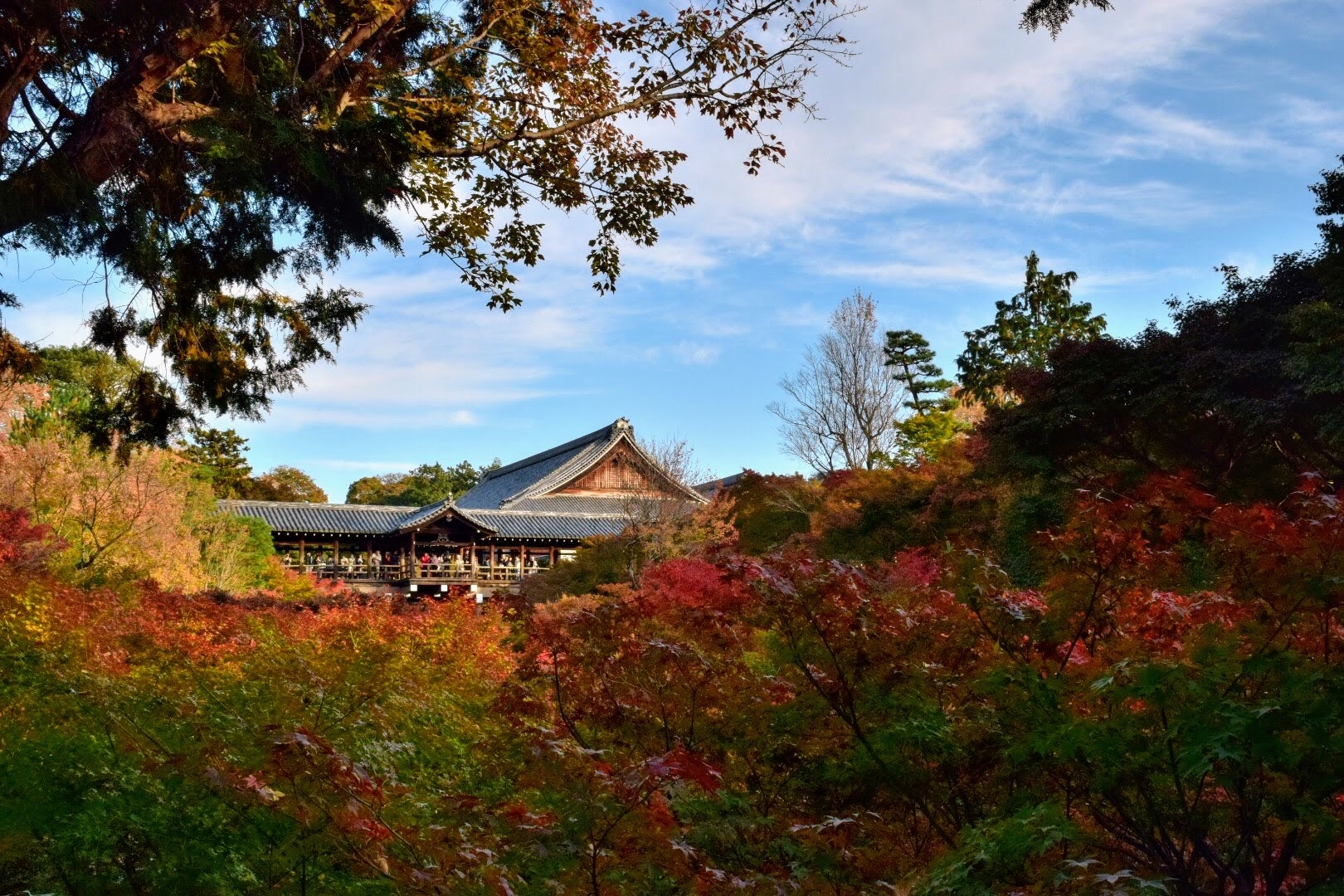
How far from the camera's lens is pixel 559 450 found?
40438 millimetres

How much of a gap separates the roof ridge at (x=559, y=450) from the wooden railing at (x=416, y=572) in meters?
6.53

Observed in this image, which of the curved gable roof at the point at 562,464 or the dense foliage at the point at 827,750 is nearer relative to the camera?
the dense foliage at the point at 827,750

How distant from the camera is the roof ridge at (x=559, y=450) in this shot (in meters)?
36.1

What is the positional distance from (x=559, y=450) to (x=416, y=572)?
10.8 metres

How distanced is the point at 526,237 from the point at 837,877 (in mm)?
6819

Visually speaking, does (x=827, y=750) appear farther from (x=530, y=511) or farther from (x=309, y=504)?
(x=530, y=511)

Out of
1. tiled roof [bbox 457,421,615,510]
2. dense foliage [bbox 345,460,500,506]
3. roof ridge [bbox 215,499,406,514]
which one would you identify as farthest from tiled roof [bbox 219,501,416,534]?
dense foliage [bbox 345,460,500,506]

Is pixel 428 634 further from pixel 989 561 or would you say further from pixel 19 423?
pixel 19 423

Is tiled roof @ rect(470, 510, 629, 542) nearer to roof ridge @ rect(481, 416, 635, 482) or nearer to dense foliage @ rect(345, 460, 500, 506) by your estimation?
roof ridge @ rect(481, 416, 635, 482)

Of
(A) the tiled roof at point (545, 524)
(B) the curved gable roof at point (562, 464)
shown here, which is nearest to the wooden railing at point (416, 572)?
(A) the tiled roof at point (545, 524)

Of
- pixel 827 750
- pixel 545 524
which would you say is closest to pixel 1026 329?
pixel 545 524

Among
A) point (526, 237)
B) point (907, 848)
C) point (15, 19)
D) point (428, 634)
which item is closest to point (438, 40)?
point (526, 237)

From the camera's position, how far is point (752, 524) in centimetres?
1927

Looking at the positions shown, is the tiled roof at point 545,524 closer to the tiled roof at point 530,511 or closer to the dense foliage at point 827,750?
the tiled roof at point 530,511
